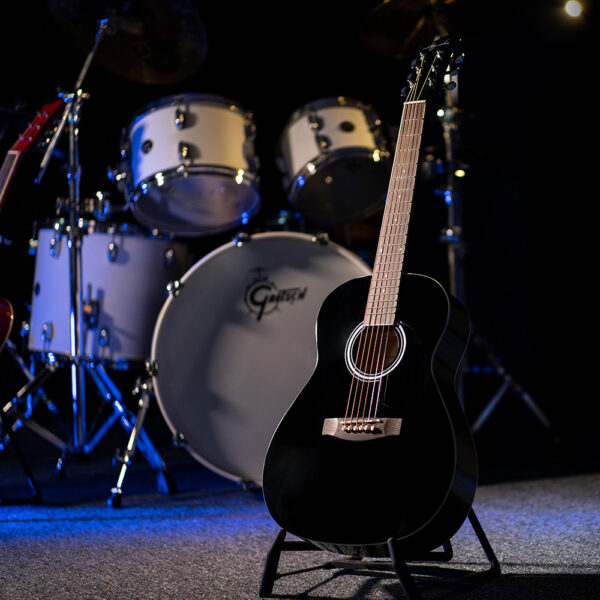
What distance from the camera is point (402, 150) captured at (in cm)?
157

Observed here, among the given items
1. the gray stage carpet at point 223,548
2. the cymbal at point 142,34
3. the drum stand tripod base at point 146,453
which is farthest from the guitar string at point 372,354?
the cymbal at point 142,34

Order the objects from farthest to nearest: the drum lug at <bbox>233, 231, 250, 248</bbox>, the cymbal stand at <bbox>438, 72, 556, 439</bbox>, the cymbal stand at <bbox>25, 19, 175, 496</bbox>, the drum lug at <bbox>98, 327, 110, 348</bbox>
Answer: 1. the cymbal stand at <bbox>438, 72, 556, 439</bbox>
2. the drum lug at <bbox>98, 327, 110, 348</bbox>
3. the cymbal stand at <bbox>25, 19, 175, 496</bbox>
4. the drum lug at <bbox>233, 231, 250, 248</bbox>

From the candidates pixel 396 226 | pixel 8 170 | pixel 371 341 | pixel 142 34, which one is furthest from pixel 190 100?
pixel 371 341

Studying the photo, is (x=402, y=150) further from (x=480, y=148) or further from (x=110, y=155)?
(x=110, y=155)

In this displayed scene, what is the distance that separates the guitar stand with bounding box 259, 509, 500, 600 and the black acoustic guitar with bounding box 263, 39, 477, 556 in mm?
57

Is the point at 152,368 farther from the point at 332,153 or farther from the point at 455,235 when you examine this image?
the point at 455,235

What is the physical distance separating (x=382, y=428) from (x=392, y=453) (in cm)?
5

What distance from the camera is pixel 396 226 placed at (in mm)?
1521

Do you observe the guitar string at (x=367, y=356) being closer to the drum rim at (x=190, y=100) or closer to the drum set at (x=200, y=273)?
the drum set at (x=200, y=273)

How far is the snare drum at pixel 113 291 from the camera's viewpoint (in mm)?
2477

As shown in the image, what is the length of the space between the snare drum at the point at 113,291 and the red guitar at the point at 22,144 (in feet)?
1.36

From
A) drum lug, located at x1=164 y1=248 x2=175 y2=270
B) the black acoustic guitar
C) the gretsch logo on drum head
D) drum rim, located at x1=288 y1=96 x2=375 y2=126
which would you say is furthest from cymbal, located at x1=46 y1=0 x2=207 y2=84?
the black acoustic guitar

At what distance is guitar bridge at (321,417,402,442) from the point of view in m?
1.27

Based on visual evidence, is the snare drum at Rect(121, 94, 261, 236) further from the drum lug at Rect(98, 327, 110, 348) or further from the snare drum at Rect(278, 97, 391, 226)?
the drum lug at Rect(98, 327, 110, 348)
